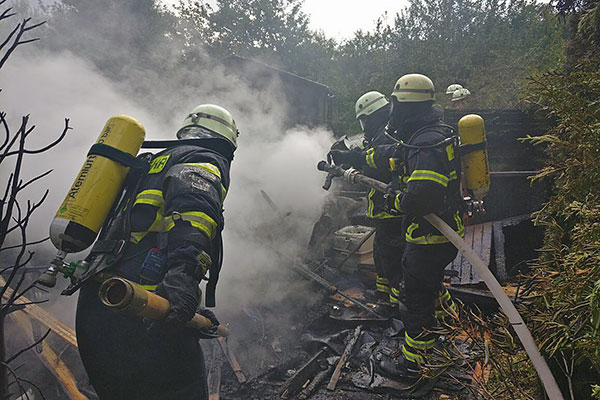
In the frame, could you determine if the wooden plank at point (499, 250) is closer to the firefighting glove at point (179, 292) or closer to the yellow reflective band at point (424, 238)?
the yellow reflective band at point (424, 238)

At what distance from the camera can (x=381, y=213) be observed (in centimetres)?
439

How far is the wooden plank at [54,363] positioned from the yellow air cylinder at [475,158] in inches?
159

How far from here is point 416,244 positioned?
11.3 feet

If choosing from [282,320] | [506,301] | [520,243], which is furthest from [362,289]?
[506,301]

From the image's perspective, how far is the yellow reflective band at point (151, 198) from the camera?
84.0 inches

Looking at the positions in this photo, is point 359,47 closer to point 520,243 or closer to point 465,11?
point 465,11

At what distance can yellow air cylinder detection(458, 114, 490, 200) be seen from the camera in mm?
3328

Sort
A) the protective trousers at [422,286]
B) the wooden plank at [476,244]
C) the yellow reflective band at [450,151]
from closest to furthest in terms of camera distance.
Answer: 1. the yellow reflective band at [450,151]
2. the protective trousers at [422,286]
3. the wooden plank at [476,244]

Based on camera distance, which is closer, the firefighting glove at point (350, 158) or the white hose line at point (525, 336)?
the white hose line at point (525, 336)

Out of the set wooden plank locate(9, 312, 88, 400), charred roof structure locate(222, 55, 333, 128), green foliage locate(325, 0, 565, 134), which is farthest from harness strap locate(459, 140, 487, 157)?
charred roof structure locate(222, 55, 333, 128)

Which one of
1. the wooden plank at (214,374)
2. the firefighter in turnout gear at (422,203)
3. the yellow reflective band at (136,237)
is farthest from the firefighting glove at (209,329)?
the firefighter in turnout gear at (422,203)

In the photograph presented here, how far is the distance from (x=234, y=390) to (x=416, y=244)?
2207 millimetres

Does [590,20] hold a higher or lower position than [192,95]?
lower

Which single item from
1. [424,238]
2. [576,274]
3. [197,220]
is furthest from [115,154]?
[424,238]
